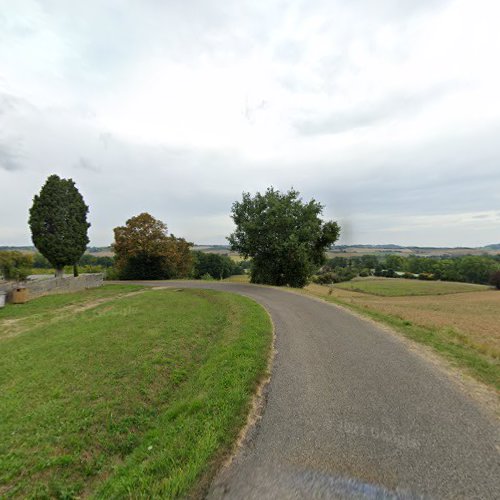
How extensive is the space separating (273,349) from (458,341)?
621 cm

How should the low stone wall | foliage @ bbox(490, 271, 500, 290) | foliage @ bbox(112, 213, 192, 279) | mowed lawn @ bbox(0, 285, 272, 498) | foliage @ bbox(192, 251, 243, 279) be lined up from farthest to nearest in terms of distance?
1. foliage @ bbox(192, 251, 243, 279)
2. foliage @ bbox(490, 271, 500, 290)
3. foliage @ bbox(112, 213, 192, 279)
4. the low stone wall
5. mowed lawn @ bbox(0, 285, 272, 498)

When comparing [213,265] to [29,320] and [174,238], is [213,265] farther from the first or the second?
[29,320]

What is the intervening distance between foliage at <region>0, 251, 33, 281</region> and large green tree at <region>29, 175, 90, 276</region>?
13790 millimetres

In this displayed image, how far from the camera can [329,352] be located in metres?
7.36

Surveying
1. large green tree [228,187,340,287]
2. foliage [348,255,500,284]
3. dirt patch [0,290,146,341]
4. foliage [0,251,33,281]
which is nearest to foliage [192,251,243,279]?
foliage [0,251,33,281]

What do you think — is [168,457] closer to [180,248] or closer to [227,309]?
[227,309]

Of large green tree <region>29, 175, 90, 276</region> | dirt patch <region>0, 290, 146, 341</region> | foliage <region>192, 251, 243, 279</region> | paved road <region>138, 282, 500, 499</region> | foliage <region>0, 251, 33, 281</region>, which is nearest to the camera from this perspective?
paved road <region>138, 282, 500, 499</region>

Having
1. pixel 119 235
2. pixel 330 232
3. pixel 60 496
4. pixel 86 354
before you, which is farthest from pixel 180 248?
pixel 60 496

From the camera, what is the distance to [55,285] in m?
21.1

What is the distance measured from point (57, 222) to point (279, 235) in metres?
20.0

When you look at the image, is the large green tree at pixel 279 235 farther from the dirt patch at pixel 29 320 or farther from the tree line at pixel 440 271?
the tree line at pixel 440 271

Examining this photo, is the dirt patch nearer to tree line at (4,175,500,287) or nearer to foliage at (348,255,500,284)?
tree line at (4,175,500,287)

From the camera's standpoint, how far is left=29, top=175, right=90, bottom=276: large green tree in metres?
22.8

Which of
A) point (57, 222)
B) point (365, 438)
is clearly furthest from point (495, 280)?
point (57, 222)
